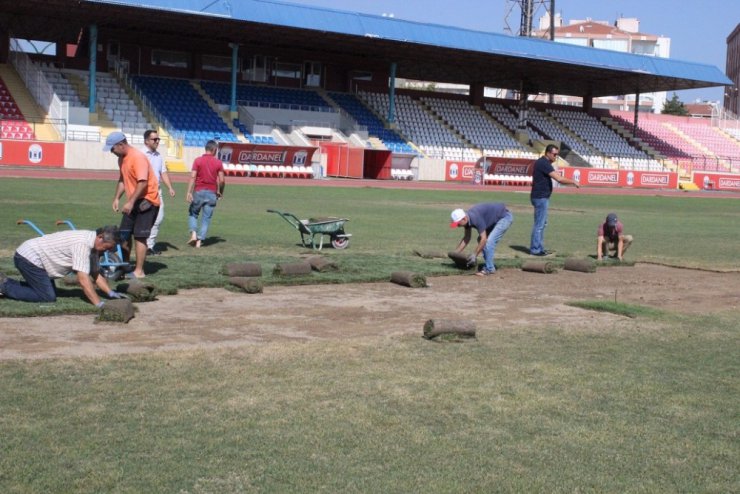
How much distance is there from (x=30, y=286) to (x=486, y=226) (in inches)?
266

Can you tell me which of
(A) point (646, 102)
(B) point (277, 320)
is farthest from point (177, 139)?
(A) point (646, 102)

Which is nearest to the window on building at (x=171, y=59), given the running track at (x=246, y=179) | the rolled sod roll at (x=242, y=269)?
the running track at (x=246, y=179)

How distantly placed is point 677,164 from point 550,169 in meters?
55.0

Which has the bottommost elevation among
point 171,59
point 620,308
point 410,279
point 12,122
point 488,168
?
point 620,308

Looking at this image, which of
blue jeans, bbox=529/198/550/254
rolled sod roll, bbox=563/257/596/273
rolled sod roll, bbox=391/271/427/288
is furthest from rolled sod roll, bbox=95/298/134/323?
blue jeans, bbox=529/198/550/254

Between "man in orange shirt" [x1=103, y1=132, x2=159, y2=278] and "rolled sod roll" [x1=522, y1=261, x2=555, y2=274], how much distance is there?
19.5ft

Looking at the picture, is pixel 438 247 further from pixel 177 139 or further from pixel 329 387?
pixel 177 139

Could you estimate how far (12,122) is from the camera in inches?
1698

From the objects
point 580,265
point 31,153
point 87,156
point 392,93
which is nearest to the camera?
point 580,265

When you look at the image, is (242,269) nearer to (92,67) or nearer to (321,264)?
(321,264)

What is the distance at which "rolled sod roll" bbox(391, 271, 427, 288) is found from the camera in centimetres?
1279

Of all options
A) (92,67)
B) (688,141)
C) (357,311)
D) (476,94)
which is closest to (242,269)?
(357,311)

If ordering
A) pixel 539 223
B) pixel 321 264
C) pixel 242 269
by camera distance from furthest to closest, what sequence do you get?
1. pixel 539 223
2. pixel 321 264
3. pixel 242 269

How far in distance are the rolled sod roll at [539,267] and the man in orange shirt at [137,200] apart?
5.95 metres
